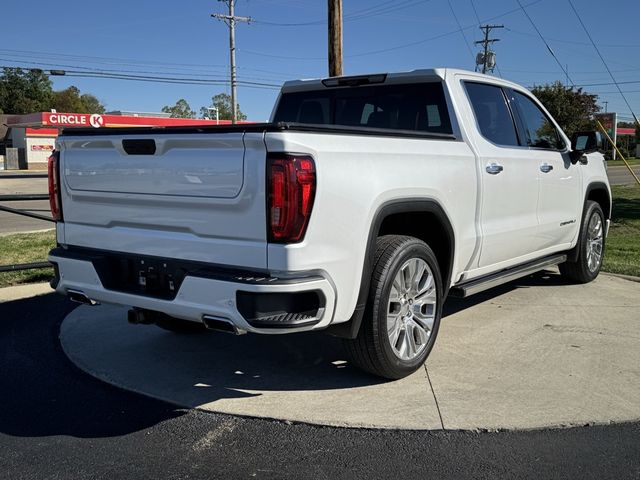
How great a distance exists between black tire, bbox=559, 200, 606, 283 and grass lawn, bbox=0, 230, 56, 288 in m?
6.00

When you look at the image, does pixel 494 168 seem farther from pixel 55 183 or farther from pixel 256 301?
pixel 55 183

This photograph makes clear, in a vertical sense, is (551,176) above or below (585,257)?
above

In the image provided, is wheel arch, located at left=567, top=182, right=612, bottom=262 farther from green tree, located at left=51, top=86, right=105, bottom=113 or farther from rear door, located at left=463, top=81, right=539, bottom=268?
green tree, located at left=51, top=86, right=105, bottom=113

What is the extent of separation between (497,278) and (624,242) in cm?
592

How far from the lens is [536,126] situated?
6148mm

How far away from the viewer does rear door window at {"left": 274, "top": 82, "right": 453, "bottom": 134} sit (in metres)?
5.14

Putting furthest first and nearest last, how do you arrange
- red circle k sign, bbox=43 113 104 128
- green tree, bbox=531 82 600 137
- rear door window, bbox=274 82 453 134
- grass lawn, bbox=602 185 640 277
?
1. red circle k sign, bbox=43 113 104 128
2. green tree, bbox=531 82 600 137
3. grass lawn, bbox=602 185 640 277
4. rear door window, bbox=274 82 453 134

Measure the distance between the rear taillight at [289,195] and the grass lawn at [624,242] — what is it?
5.82m

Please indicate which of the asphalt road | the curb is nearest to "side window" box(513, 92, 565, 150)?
the curb

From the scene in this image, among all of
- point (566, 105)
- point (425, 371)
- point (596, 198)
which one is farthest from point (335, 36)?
point (566, 105)

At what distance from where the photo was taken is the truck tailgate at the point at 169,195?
11.1 feet

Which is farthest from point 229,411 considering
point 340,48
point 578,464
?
point 340,48

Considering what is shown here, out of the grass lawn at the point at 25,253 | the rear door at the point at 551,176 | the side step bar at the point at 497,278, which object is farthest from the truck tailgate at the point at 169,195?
the grass lawn at the point at 25,253

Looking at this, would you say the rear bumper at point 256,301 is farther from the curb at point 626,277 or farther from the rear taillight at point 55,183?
the curb at point 626,277
